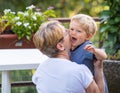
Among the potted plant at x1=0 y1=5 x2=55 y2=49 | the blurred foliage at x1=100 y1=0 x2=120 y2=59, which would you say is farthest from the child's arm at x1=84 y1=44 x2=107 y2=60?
the blurred foliage at x1=100 y1=0 x2=120 y2=59

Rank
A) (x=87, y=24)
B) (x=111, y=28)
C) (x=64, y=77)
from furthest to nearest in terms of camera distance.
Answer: (x=111, y=28) < (x=87, y=24) < (x=64, y=77)

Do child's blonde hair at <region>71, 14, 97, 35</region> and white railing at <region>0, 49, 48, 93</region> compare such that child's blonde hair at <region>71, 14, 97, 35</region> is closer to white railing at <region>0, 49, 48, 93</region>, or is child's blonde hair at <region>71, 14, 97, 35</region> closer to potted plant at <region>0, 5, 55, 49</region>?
white railing at <region>0, 49, 48, 93</region>

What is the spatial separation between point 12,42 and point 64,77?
4.27ft

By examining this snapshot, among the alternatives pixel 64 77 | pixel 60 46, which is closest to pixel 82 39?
pixel 60 46

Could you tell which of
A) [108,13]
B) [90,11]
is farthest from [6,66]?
[90,11]

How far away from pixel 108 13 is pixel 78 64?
6.01 ft

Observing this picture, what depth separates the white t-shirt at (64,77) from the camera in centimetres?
244

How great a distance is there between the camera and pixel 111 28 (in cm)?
427

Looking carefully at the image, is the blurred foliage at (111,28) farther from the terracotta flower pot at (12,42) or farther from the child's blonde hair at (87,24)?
the child's blonde hair at (87,24)

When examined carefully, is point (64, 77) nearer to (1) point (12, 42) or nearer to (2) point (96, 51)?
(2) point (96, 51)

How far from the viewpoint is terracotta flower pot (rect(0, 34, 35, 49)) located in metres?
3.65

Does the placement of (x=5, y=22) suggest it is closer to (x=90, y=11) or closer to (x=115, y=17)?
Result: (x=115, y=17)

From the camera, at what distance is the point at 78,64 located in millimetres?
2551

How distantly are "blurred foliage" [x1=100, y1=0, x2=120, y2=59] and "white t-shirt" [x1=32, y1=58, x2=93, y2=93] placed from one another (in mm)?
1824
